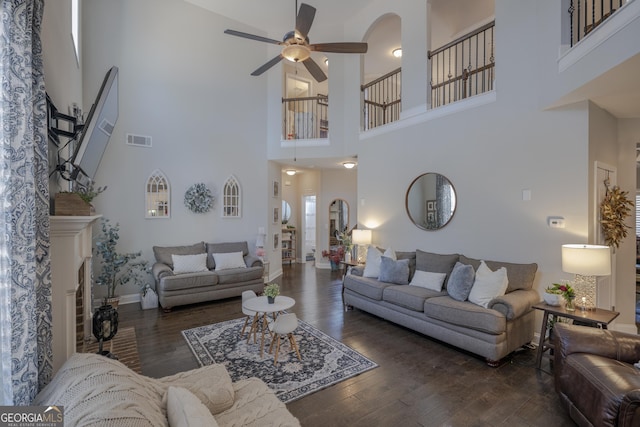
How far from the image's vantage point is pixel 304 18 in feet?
10.6

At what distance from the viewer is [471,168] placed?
170 inches

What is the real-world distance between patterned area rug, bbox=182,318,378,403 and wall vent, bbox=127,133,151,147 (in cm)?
352

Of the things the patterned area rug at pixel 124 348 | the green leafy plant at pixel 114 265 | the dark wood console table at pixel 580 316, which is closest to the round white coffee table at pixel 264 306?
the patterned area rug at pixel 124 348

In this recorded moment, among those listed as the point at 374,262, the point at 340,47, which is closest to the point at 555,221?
the point at 374,262

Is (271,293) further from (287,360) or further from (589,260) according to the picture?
(589,260)

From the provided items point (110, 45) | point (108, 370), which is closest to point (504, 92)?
point (108, 370)

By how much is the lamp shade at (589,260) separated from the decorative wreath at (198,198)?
571 cm

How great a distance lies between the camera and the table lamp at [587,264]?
2.84 meters

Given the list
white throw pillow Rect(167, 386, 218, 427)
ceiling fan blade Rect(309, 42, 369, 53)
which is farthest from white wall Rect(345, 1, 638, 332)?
white throw pillow Rect(167, 386, 218, 427)

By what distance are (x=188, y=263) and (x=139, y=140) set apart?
243cm

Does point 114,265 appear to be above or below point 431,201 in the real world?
below

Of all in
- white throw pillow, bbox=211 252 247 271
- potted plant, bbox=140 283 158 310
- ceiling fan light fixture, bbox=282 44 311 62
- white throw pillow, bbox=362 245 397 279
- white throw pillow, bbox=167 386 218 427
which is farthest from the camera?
white throw pillow, bbox=211 252 247 271

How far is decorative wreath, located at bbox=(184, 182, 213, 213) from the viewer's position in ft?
19.2

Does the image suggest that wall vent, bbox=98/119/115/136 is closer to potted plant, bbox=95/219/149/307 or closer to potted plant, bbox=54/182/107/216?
potted plant, bbox=54/182/107/216
